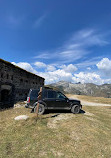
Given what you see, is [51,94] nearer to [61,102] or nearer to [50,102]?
[50,102]

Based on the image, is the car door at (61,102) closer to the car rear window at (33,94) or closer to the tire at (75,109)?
the tire at (75,109)

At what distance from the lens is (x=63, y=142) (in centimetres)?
427

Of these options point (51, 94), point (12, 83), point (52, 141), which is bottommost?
point (52, 141)

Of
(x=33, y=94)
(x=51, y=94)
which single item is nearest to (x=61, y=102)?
(x=51, y=94)

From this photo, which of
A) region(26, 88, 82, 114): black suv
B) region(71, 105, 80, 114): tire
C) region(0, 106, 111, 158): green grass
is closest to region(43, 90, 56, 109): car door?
region(26, 88, 82, 114): black suv

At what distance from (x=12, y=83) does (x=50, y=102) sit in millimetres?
7687

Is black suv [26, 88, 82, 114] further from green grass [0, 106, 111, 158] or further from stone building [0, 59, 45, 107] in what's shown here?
stone building [0, 59, 45, 107]

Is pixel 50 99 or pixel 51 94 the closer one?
pixel 50 99

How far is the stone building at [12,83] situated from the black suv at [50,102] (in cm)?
526

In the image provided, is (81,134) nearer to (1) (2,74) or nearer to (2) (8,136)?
(2) (8,136)

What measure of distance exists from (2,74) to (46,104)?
272 inches

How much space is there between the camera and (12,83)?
1353 cm

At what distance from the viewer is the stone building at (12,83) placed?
11816mm

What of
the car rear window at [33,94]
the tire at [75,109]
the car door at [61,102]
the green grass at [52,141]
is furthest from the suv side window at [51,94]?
the green grass at [52,141]
